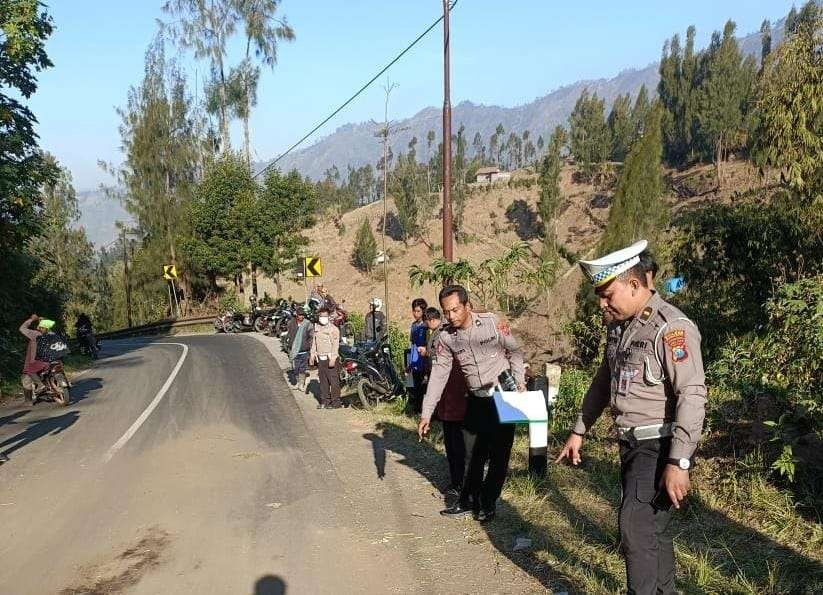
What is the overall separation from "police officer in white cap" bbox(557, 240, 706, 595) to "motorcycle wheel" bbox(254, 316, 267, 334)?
25601 mm

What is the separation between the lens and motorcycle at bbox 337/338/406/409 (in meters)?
11.1

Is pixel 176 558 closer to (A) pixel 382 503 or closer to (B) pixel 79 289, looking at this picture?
(A) pixel 382 503

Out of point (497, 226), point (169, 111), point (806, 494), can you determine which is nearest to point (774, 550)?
point (806, 494)

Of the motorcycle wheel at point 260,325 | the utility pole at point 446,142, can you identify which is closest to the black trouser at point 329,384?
the utility pole at point 446,142

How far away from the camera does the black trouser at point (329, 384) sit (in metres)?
11.3

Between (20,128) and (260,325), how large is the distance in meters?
14.2

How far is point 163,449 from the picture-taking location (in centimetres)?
865

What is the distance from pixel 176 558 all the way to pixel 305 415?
19.2 ft

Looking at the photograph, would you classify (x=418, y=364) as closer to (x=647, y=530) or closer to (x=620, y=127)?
(x=647, y=530)

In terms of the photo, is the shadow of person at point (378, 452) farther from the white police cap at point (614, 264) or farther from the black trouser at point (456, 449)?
the white police cap at point (614, 264)

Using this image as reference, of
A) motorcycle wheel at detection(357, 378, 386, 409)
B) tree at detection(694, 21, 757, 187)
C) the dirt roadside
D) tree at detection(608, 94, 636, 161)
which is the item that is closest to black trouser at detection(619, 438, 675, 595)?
the dirt roadside

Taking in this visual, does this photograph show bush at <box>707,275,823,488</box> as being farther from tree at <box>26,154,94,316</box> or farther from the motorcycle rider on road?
tree at <box>26,154,94,316</box>

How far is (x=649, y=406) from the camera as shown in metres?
3.08

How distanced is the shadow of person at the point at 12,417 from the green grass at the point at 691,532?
9.03 metres
